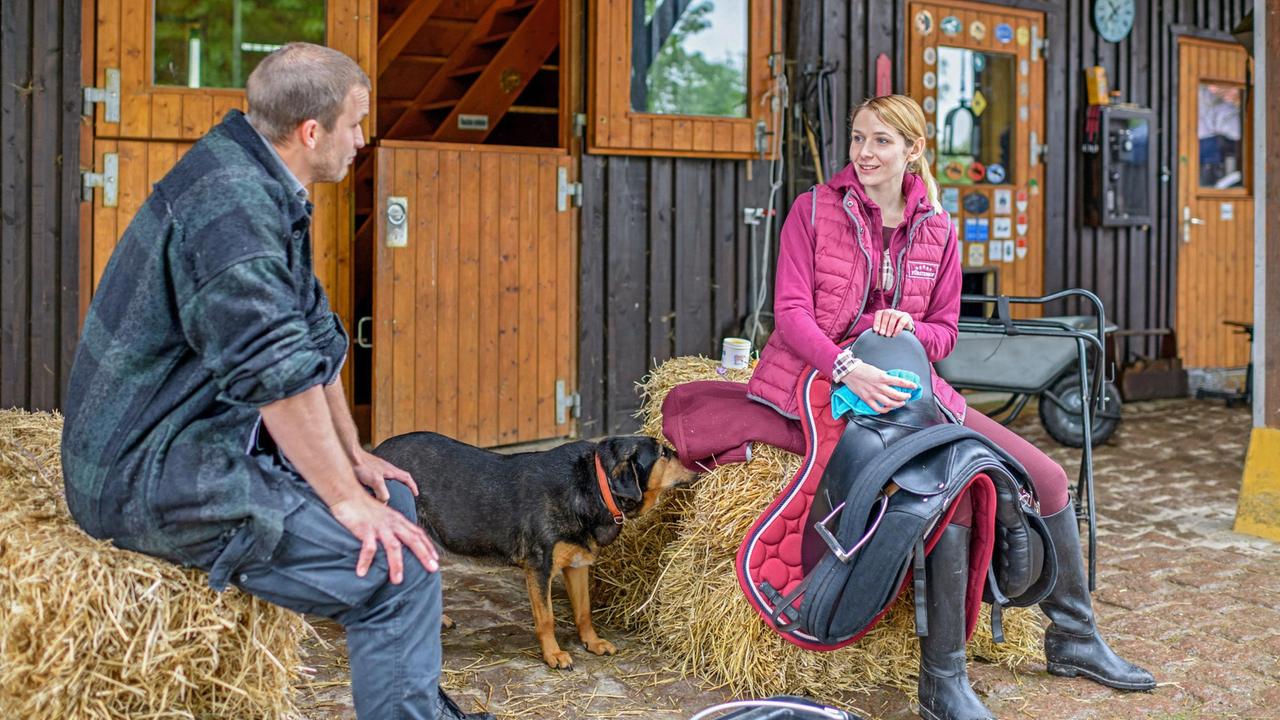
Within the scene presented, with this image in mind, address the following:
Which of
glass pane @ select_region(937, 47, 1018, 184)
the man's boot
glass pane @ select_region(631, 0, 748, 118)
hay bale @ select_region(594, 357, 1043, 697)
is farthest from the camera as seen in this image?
glass pane @ select_region(937, 47, 1018, 184)

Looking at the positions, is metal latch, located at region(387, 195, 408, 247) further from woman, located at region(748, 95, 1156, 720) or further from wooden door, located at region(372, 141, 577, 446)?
woman, located at region(748, 95, 1156, 720)

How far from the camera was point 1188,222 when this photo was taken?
9.88 m

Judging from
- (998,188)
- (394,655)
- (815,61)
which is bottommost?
(394,655)

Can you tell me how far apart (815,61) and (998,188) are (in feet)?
6.50

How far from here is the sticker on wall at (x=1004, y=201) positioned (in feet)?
28.5

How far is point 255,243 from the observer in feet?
7.41

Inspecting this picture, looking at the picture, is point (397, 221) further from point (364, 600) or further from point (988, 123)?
point (988, 123)

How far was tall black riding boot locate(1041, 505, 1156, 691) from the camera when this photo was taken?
3482mm

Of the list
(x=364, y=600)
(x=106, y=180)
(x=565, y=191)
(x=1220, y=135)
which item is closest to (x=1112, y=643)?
(x=364, y=600)

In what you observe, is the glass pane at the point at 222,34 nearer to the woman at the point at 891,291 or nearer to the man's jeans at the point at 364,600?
the woman at the point at 891,291

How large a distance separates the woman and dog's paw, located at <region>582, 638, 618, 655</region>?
89 cm

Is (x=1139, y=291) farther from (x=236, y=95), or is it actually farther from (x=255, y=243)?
(x=255, y=243)

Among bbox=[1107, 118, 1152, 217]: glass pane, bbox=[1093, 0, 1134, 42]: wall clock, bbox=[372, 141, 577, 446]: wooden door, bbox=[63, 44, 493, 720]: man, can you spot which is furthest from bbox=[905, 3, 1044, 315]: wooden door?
bbox=[63, 44, 493, 720]: man

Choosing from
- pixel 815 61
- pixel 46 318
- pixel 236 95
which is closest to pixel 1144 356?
pixel 815 61
